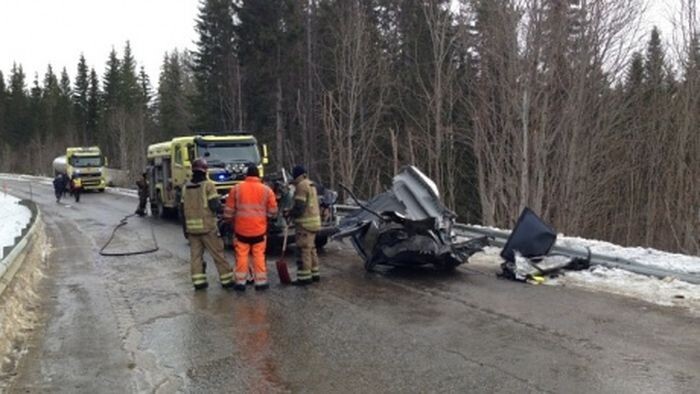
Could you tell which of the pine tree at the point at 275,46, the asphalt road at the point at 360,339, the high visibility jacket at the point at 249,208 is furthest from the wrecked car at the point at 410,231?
the pine tree at the point at 275,46

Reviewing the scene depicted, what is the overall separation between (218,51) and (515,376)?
43193 mm

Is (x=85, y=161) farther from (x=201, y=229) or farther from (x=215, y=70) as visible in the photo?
(x=201, y=229)

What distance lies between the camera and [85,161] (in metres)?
41.7

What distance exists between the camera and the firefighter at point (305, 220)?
9.50 metres

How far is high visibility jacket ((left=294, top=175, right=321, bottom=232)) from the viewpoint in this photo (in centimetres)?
962

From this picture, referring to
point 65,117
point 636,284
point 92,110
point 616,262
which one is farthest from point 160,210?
point 65,117

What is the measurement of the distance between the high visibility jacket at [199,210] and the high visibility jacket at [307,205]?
47.8 inches

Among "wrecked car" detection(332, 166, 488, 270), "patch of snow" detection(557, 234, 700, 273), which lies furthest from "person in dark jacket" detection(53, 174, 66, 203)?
"patch of snow" detection(557, 234, 700, 273)

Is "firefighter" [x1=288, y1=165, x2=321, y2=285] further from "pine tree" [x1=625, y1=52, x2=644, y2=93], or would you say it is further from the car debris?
"pine tree" [x1=625, y1=52, x2=644, y2=93]

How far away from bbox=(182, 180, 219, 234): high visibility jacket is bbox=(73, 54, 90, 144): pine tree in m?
90.4

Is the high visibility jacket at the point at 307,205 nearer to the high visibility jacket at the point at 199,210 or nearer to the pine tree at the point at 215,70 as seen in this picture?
the high visibility jacket at the point at 199,210

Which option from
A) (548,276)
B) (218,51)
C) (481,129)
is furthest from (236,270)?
(218,51)

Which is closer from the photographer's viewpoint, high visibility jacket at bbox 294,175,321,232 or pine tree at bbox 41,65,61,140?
high visibility jacket at bbox 294,175,321,232

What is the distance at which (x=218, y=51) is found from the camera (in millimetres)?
45438
